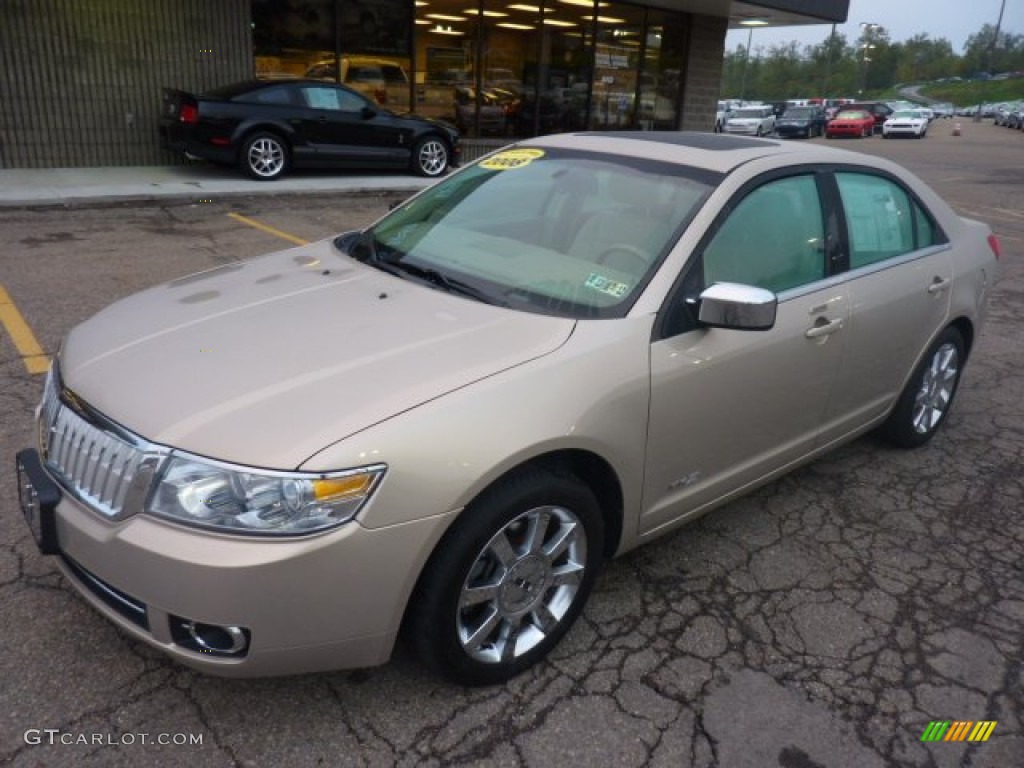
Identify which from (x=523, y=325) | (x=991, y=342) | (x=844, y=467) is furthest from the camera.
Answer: (x=991, y=342)

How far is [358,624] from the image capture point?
7.05 ft

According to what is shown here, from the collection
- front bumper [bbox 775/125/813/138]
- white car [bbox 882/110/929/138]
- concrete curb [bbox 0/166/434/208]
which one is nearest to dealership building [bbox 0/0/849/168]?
concrete curb [bbox 0/166/434/208]

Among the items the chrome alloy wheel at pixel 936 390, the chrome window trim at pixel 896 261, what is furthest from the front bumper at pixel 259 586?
the chrome alloy wheel at pixel 936 390

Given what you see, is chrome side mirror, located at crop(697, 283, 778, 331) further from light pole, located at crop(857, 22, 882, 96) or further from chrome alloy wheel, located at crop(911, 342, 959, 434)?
light pole, located at crop(857, 22, 882, 96)

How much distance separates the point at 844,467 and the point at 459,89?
1406 cm

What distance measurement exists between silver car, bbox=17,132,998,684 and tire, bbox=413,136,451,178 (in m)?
10.4

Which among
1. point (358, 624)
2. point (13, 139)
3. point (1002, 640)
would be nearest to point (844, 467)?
point (1002, 640)

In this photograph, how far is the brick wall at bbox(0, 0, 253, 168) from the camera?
39.0 feet

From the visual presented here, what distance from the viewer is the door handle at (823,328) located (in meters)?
3.25

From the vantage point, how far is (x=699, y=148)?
334cm

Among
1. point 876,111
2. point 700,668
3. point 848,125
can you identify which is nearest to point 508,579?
point 700,668

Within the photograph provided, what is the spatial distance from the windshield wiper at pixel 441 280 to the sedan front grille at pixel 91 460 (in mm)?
1205

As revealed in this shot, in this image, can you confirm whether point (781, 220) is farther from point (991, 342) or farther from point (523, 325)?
point (991, 342)


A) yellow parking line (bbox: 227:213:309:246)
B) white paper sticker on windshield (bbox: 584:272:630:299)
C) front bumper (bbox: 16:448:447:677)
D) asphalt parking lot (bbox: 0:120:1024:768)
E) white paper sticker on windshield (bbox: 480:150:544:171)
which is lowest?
asphalt parking lot (bbox: 0:120:1024:768)
